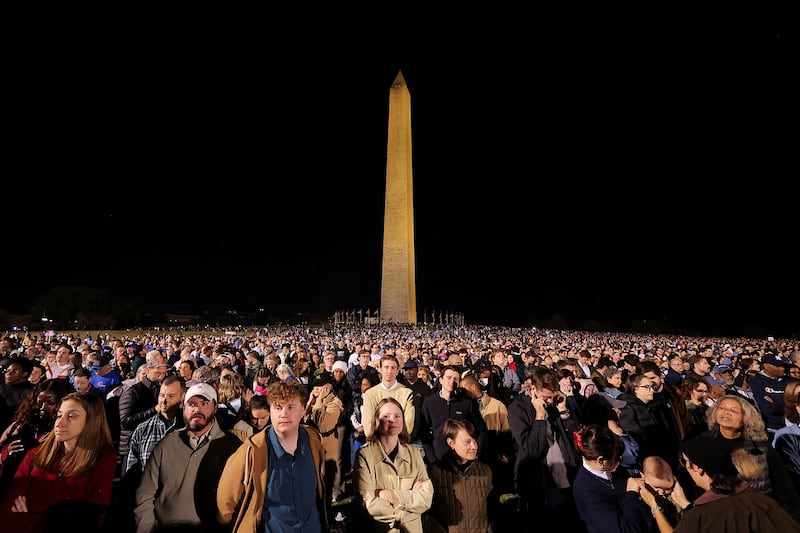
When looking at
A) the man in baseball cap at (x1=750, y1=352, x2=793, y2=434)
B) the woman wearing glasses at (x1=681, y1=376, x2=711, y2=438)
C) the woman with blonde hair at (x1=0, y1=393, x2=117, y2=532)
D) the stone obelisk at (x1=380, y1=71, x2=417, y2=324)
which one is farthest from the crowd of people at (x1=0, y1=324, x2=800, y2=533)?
the stone obelisk at (x1=380, y1=71, x2=417, y2=324)

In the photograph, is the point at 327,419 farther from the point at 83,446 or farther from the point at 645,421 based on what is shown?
the point at 645,421

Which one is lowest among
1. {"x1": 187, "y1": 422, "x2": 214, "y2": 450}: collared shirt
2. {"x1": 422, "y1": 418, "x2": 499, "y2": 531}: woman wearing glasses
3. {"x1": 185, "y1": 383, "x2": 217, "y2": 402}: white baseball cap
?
{"x1": 422, "y1": 418, "x2": 499, "y2": 531}: woman wearing glasses

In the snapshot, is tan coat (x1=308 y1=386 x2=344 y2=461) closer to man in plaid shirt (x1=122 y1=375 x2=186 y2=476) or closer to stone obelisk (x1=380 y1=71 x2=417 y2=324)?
man in plaid shirt (x1=122 y1=375 x2=186 y2=476)

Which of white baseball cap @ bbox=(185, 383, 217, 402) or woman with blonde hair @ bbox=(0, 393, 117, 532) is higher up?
white baseball cap @ bbox=(185, 383, 217, 402)

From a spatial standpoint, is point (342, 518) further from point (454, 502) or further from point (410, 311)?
point (410, 311)

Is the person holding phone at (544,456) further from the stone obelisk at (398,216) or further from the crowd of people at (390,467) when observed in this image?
the stone obelisk at (398,216)

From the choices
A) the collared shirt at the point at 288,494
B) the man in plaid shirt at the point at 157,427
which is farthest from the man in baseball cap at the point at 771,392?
the man in plaid shirt at the point at 157,427

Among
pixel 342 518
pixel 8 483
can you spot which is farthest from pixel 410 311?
pixel 8 483
